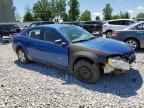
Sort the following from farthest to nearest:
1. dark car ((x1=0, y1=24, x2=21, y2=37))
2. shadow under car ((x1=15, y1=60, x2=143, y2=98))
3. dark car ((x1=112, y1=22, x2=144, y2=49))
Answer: dark car ((x1=0, y1=24, x2=21, y2=37)), dark car ((x1=112, y1=22, x2=144, y2=49)), shadow under car ((x1=15, y1=60, x2=143, y2=98))

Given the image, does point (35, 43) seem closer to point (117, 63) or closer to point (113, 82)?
point (113, 82)

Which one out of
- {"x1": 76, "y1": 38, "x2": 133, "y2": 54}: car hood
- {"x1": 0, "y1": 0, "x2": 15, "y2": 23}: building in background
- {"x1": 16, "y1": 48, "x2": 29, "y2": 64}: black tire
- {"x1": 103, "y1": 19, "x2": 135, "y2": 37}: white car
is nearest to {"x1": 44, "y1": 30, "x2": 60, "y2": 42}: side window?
{"x1": 76, "y1": 38, "x2": 133, "y2": 54}: car hood

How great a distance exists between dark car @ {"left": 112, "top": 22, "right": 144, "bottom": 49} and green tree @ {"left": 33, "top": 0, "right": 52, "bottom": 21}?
156 ft

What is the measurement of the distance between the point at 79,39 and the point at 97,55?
1.13m

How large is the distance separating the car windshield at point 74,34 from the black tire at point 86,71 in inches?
32.2

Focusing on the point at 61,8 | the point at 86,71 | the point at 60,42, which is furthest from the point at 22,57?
the point at 61,8

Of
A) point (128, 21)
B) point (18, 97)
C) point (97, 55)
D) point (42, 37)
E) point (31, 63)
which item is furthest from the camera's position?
point (128, 21)

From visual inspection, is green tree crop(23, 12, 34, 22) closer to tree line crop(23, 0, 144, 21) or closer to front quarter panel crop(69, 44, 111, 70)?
tree line crop(23, 0, 144, 21)

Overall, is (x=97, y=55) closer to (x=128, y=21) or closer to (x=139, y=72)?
(x=139, y=72)

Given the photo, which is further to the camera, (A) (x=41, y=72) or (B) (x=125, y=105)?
(A) (x=41, y=72)

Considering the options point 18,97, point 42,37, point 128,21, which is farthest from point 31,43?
point 128,21

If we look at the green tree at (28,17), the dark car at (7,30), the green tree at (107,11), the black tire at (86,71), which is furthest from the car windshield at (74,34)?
the green tree at (107,11)

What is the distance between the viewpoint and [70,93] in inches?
217

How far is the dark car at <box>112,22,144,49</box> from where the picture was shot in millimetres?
10184
